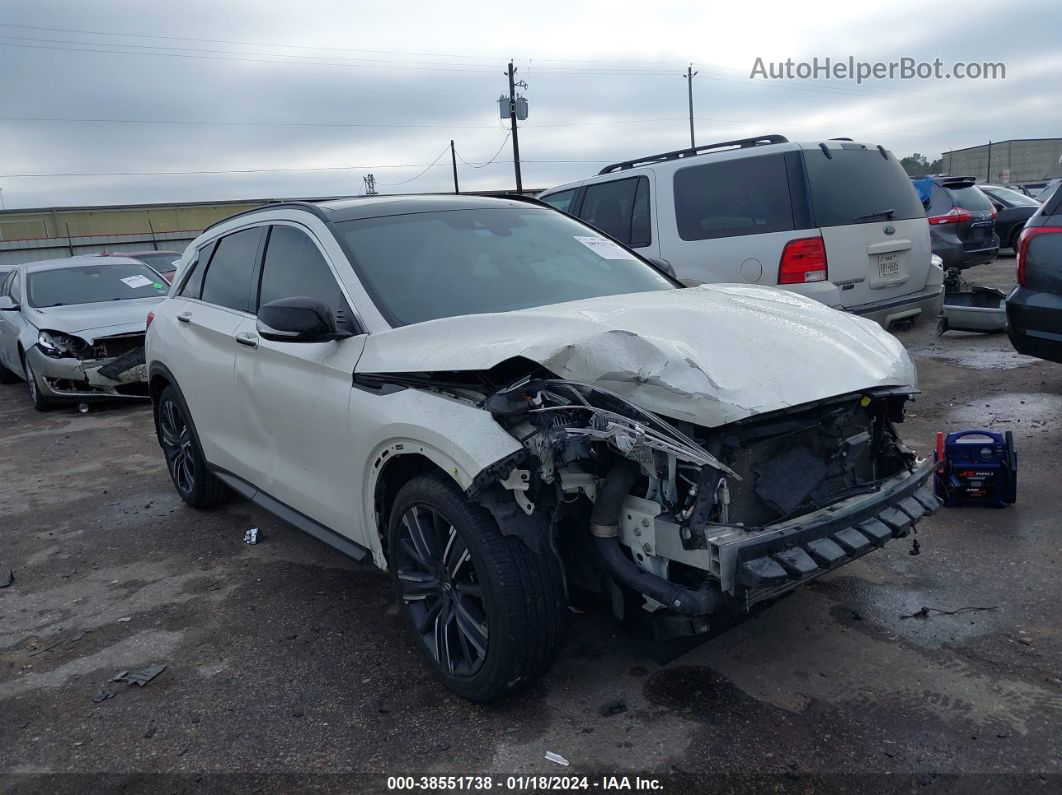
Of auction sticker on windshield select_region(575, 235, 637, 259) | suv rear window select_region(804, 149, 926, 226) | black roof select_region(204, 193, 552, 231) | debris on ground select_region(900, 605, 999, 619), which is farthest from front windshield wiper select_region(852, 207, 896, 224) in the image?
debris on ground select_region(900, 605, 999, 619)

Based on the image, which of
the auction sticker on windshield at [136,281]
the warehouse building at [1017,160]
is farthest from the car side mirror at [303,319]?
the warehouse building at [1017,160]

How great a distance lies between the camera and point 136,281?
10484 millimetres

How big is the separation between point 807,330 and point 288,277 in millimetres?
2417

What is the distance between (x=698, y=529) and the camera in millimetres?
2572

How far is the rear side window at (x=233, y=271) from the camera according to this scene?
14.7 feet

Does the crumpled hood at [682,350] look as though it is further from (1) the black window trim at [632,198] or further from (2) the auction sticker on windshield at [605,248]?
(1) the black window trim at [632,198]

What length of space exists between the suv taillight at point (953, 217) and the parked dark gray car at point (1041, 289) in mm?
7035

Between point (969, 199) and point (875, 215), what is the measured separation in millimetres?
7175

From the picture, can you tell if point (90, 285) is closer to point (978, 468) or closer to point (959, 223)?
point (978, 468)

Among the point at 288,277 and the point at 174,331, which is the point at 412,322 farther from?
the point at 174,331

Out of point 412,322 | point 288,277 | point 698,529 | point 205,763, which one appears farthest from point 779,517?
point 288,277

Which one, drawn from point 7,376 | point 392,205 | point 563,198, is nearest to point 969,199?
point 563,198

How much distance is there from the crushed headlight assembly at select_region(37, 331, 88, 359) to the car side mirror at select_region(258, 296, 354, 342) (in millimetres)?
6834

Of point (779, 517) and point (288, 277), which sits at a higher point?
point (288, 277)
